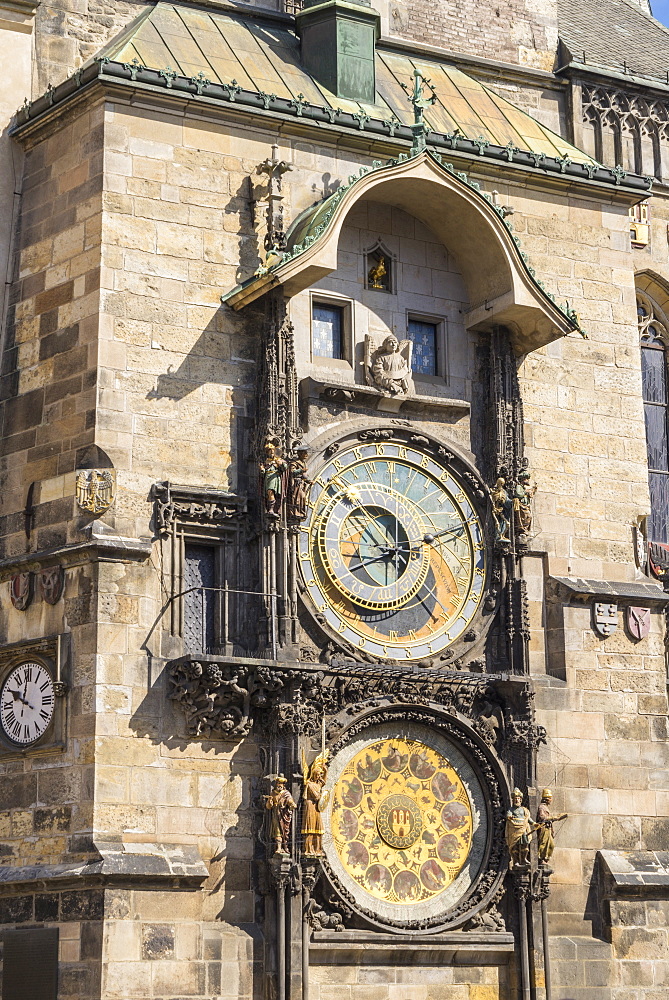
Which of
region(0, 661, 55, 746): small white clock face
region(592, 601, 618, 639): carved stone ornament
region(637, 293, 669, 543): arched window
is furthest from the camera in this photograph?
region(637, 293, 669, 543): arched window

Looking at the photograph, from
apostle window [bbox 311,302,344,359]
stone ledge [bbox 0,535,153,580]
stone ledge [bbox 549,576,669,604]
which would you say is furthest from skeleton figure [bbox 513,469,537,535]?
stone ledge [bbox 0,535,153,580]

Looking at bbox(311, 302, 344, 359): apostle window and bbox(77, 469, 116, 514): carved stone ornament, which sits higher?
bbox(311, 302, 344, 359): apostle window

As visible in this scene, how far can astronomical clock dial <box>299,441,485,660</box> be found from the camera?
20578mm

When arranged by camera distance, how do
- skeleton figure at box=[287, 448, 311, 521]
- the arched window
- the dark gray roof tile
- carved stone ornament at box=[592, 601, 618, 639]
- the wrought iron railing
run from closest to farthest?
the wrought iron railing < skeleton figure at box=[287, 448, 311, 521] < carved stone ornament at box=[592, 601, 618, 639] < the arched window < the dark gray roof tile

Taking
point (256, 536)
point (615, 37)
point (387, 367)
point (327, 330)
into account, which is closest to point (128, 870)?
point (256, 536)

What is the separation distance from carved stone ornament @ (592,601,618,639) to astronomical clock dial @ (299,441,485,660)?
54.9 inches

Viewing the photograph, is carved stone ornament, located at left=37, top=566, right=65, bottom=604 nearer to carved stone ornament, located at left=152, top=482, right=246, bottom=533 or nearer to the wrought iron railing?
carved stone ornament, located at left=152, top=482, right=246, bottom=533

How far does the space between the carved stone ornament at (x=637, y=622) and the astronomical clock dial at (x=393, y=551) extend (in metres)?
1.81

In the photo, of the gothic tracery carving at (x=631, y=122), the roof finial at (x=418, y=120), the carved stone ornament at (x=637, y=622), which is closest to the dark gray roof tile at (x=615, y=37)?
the gothic tracery carving at (x=631, y=122)

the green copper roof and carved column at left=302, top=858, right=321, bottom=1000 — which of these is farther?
the green copper roof

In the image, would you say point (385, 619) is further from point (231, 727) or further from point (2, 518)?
point (2, 518)

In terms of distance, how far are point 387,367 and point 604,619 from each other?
3593 millimetres

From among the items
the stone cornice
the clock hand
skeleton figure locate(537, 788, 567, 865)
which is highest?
the stone cornice

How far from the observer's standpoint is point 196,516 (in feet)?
65.6
